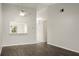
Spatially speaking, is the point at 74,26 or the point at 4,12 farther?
the point at 4,12

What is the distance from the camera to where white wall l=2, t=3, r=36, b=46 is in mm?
6629

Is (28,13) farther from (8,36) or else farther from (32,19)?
(8,36)

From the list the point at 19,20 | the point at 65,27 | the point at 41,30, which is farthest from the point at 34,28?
the point at 65,27

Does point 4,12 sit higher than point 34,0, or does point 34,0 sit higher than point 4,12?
point 4,12

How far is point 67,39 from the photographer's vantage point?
18.6 feet

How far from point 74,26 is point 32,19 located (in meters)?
Answer: 3.20

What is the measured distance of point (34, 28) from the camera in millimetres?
7586

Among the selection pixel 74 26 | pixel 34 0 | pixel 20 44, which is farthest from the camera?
pixel 20 44

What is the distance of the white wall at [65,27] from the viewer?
16.9ft

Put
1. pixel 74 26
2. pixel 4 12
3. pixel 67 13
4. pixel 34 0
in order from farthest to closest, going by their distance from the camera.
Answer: pixel 4 12 → pixel 67 13 → pixel 74 26 → pixel 34 0

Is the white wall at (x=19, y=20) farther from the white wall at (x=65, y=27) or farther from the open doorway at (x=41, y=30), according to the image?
the white wall at (x=65, y=27)

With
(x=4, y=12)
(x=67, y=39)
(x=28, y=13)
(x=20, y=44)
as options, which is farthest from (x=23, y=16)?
(x=67, y=39)

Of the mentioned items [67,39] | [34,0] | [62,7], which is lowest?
[67,39]

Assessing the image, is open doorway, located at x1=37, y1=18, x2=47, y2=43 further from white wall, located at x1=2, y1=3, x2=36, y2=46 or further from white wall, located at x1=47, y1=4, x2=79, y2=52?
white wall, located at x1=47, y1=4, x2=79, y2=52
